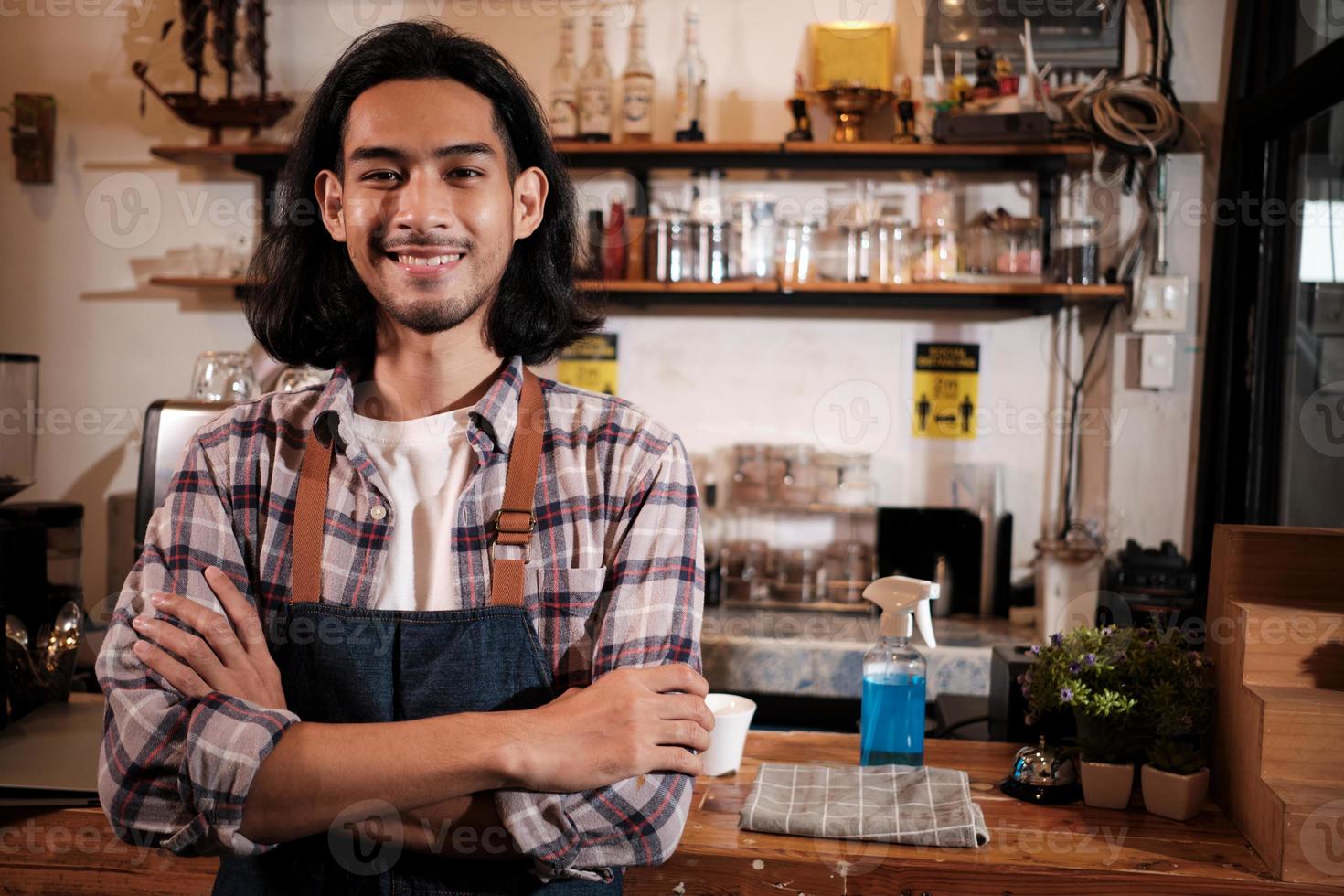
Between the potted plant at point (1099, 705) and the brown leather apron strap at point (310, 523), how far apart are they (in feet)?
3.13

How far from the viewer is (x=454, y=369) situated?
1301 millimetres

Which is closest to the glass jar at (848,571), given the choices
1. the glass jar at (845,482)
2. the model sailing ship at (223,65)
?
the glass jar at (845,482)

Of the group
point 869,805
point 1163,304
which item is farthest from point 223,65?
point 869,805

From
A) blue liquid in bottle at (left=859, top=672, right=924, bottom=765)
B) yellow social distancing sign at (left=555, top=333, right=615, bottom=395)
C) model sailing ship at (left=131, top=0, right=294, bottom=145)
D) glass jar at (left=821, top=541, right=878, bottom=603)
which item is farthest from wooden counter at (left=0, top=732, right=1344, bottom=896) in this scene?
model sailing ship at (left=131, top=0, right=294, bottom=145)

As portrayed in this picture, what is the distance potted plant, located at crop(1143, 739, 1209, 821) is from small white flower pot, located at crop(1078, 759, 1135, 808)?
0.07 ft

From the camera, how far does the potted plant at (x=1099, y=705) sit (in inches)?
57.5

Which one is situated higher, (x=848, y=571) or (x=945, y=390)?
(x=945, y=390)

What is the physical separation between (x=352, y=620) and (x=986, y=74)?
2773mm

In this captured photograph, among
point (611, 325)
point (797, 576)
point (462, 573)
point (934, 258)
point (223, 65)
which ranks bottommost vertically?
point (797, 576)

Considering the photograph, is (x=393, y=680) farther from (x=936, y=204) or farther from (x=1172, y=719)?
(x=936, y=204)

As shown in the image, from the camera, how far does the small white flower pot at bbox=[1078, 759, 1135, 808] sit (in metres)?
1.46

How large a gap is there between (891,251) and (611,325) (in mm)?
941

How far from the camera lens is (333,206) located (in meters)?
1.33

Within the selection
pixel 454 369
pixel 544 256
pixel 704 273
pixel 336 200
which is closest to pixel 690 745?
pixel 454 369
